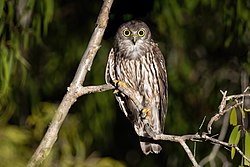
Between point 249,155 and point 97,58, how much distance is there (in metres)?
2.30

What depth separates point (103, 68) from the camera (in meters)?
5.05

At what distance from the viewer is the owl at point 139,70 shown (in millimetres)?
4258

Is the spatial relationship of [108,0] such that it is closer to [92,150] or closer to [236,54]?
[236,54]

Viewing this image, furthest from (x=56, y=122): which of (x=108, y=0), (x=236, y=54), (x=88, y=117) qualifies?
(x=236, y=54)

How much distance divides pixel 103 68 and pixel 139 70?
2.60 feet

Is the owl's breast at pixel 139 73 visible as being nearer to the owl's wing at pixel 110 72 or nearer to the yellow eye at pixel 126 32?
the owl's wing at pixel 110 72

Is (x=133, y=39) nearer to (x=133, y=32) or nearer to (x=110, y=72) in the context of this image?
(x=133, y=32)

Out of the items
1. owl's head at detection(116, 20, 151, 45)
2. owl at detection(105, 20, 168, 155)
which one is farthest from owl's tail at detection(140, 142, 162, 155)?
owl's head at detection(116, 20, 151, 45)

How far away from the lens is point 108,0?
10.4 ft

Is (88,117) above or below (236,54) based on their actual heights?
below

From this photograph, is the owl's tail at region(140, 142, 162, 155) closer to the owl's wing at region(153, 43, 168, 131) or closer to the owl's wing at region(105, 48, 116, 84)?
the owl's wing at region(153, 43, 168, 131)

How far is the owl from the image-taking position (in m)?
4.26

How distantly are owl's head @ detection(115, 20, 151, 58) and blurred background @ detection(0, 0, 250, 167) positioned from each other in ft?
0.34

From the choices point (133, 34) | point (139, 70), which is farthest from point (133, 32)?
point (139, 70)
